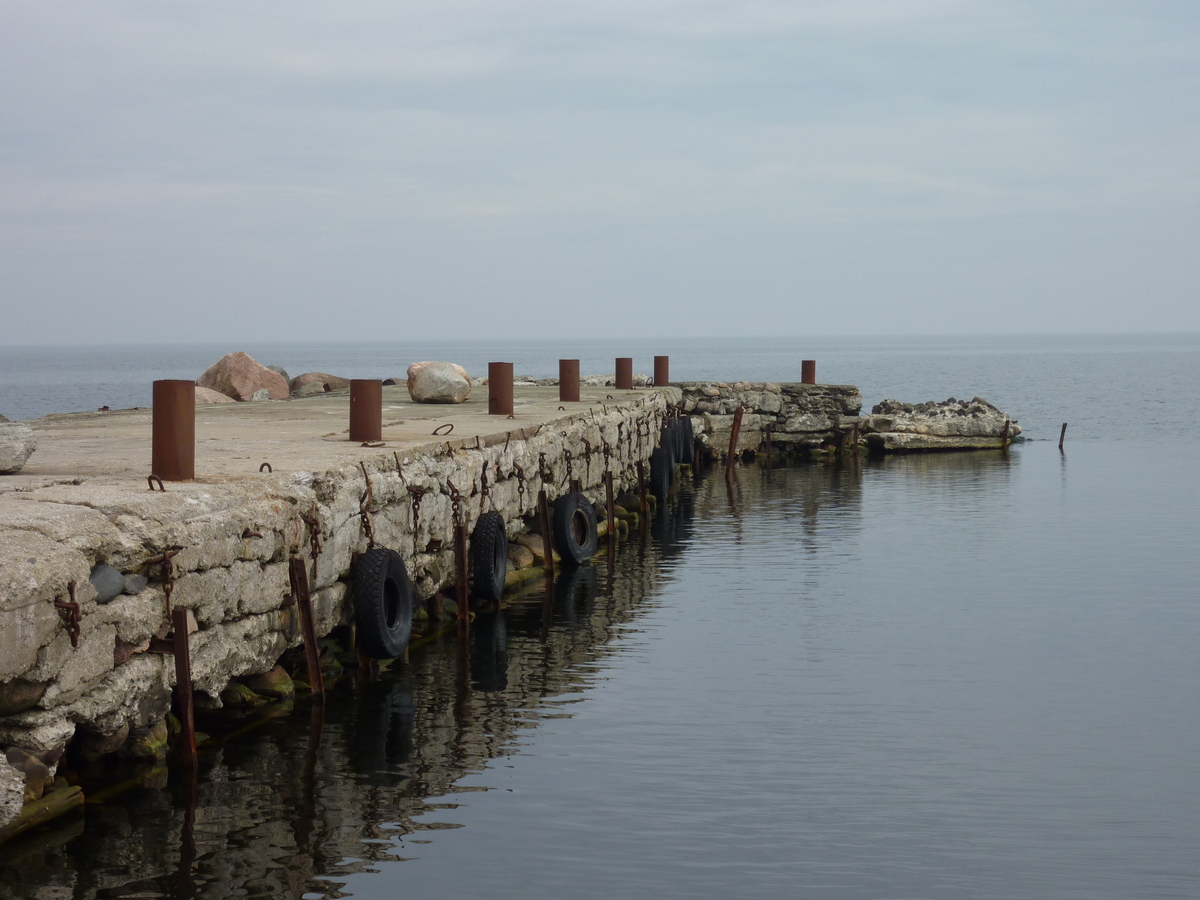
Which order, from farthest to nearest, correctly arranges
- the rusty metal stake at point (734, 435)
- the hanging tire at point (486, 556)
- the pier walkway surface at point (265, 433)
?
1. the rusty metal stake at point (734, 435)
2. the hanging tire at point (486, 556)
3. the pier walkway surface at point (265, 433)

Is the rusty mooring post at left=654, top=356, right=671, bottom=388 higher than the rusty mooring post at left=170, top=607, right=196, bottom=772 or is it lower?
higher

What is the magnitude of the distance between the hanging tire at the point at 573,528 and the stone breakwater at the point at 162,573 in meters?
3.71

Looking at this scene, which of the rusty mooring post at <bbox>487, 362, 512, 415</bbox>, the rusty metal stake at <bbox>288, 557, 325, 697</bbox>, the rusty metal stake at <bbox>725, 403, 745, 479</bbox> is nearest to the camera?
the rusty metal stake at <bbox>288, 557, 325, 697</bbox>

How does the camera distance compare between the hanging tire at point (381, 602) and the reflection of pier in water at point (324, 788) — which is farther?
the hanging tire at point (381, 602)

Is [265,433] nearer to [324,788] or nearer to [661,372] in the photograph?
[324,788]

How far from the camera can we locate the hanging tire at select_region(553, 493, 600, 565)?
15.8 m

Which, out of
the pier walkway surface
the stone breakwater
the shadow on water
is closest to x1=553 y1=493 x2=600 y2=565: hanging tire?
the pier walkway surface

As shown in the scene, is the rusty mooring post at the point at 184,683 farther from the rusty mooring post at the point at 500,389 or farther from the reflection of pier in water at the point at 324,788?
the rusty mooring post at the point at 500,389

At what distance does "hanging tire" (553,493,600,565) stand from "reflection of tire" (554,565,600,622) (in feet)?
0.69

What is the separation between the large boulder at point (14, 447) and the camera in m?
8.76

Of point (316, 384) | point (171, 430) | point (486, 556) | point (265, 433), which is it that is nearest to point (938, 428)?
point (316, 384)

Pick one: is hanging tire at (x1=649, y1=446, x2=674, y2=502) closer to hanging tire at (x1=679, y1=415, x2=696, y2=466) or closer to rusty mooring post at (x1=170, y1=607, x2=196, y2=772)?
hanging tire at (x1=679, y1=415, x2=696, y2=466)

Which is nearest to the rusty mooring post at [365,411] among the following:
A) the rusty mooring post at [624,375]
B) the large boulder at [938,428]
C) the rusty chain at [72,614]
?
the rusty chain at [72,614]

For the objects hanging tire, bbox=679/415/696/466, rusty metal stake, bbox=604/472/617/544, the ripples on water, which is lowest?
the ripples on water
